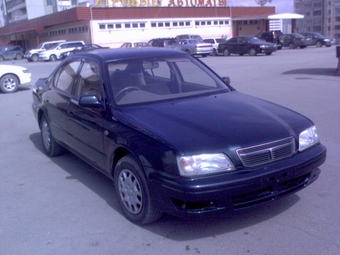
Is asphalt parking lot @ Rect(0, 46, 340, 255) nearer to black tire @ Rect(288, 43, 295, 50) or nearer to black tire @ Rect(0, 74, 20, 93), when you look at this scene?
black tire @ Rect(0, 74, 20, 93)

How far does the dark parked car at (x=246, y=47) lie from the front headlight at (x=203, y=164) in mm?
28419

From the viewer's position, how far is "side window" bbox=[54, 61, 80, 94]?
19.5 ft

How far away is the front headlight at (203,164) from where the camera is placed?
12.5 feet

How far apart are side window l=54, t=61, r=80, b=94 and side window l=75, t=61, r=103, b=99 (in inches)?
10.8

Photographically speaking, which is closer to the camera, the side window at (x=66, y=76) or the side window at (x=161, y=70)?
the side window at (x=161, y=70)

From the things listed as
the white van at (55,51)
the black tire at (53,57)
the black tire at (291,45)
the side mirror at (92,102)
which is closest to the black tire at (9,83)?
the side mirror at (92,102)

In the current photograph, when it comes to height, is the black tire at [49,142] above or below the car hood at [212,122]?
below

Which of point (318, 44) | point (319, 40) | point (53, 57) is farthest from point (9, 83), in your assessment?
point (318, 44)

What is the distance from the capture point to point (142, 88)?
17.2ft

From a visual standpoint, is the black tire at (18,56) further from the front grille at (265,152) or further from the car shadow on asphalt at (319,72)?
the front grille at (265,152)

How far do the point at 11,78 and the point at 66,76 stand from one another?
407 inches

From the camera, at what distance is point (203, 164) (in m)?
3.85

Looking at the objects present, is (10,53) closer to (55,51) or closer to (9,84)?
(55,51)

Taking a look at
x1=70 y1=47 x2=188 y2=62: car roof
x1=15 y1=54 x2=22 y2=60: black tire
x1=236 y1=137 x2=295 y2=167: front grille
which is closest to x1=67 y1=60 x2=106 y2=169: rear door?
x1=70 y1=47 x2=188 y2=62: car roof
